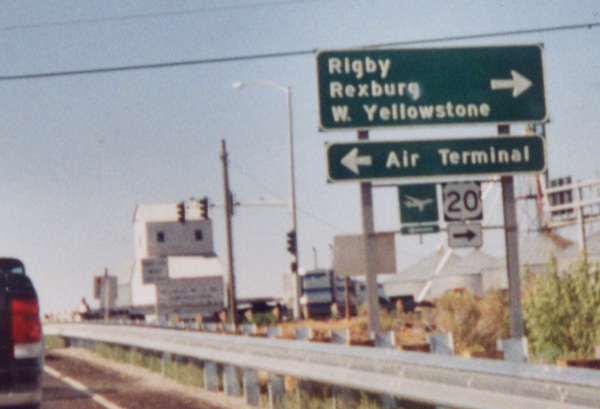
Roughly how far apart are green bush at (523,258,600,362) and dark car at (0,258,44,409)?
37.6ft

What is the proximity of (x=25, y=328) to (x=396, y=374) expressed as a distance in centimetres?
333

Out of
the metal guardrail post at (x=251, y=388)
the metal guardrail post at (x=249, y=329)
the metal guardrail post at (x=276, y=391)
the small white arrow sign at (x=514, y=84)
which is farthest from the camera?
the small white arrow sign at (x=514, y=84)

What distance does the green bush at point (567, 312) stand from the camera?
55.3 feet

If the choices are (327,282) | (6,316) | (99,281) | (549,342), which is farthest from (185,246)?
(6,316)

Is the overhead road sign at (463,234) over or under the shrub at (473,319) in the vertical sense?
over

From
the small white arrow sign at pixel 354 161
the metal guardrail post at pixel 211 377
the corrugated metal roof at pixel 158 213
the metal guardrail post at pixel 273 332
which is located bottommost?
the metal guardrail post at pixel 211 377

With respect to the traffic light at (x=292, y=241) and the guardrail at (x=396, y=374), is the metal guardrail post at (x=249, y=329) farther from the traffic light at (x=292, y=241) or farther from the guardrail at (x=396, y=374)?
the traffic light at (x=292, y=241)

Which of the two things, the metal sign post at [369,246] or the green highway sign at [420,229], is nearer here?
the green highway sign at [420,229]

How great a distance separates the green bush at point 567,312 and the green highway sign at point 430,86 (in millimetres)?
2992

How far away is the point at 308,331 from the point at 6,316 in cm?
650

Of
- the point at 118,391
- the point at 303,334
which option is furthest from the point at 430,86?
the point at 118,391

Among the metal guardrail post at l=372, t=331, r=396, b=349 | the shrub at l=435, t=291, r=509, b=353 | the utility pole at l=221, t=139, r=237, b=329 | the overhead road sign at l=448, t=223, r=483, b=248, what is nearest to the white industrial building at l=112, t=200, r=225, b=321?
the utility pole at l=221, t=139, r=237, b=329

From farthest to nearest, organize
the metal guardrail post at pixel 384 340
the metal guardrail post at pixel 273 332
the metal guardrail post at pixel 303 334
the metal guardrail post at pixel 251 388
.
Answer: the metal guardrail post at pixel 273 332 < the metal guardrail post at pixel 251 388 < the metal guardrail post at pixel 303 334 < the metal guardrail post at pixel 384 340

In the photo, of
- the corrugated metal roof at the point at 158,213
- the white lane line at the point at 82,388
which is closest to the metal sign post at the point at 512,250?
the white lane line at the point at 82,388
